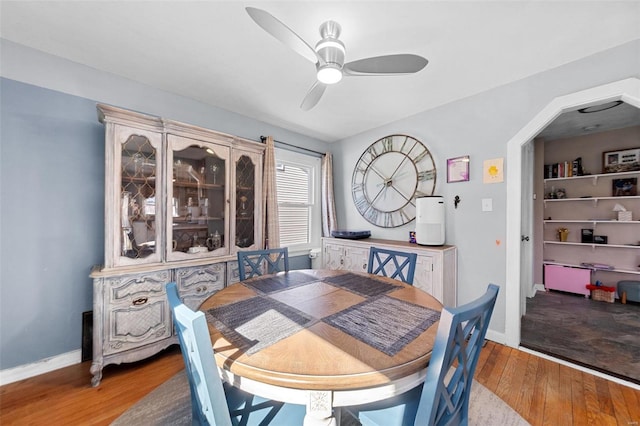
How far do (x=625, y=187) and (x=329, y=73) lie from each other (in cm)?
489

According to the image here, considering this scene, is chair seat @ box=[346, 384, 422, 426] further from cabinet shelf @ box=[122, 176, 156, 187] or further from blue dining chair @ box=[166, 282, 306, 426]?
cabinet shelf @ box=[122, 176, 156, 187]

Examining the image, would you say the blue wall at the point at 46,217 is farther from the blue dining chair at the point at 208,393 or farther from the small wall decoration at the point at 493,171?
the small wall decoration at the point at 493,171

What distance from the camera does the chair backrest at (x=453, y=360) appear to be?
753 millimetres

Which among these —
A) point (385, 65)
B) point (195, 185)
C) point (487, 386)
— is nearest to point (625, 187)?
point (487, 386)

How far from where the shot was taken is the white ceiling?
1.46 meters

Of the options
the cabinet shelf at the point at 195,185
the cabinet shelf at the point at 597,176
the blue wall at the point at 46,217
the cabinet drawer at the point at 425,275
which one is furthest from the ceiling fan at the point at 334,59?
the cabinet shelf at the point at 597,176

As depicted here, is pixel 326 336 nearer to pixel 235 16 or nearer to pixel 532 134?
pixel 235 16

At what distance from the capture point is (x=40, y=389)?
1.70 m

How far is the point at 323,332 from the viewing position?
1043 millimetres

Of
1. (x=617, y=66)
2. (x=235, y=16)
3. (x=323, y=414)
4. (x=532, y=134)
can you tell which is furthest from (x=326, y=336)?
(x=617, y=66)

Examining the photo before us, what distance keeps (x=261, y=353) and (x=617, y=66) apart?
312 centimetres

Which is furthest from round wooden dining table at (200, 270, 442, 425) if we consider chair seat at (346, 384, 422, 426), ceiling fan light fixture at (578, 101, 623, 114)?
ceiling fan light fixture at (578, 101, 623, 114)

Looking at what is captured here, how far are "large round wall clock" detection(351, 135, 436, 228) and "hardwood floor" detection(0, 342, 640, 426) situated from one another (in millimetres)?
1745

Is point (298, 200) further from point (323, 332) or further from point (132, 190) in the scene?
point (323, 332)
